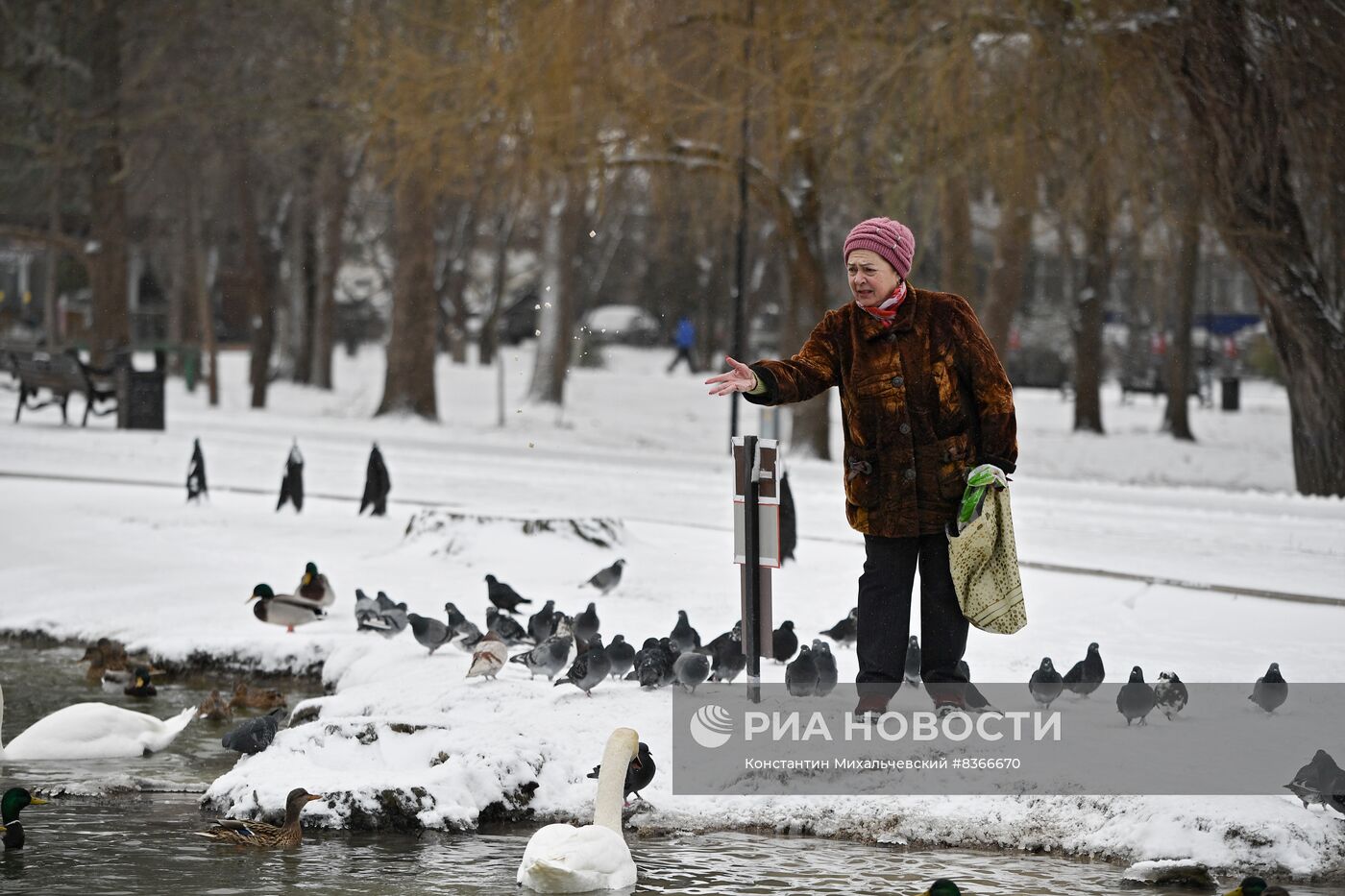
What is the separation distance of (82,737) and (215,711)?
101 cm

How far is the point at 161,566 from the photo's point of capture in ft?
40.9

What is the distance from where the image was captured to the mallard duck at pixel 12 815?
6406mm

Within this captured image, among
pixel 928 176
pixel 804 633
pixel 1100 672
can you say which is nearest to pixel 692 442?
pixel 928 176

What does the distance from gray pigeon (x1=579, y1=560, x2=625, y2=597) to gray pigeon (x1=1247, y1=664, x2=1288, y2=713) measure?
4.44 meters

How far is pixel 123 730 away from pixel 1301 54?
1267 centimetres

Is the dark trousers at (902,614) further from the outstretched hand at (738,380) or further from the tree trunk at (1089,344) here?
the tree trunk at (1089,344)

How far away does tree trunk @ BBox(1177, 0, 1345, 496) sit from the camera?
16453mm

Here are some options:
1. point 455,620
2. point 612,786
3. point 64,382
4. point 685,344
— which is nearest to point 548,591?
point 455,620

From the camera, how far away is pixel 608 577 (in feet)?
35.0

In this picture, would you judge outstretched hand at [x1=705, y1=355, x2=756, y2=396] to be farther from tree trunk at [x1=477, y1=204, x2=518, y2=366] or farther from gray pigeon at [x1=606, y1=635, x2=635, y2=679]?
tree trunk at [x1=477, y1=204, x2=518, y2=366]

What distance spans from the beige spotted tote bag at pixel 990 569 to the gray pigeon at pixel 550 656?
222cm

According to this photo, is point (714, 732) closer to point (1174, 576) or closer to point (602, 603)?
point (602, 603)

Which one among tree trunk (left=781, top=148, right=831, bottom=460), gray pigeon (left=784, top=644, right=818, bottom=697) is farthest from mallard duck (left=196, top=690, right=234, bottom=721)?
tree trunk (left=781, top=148, right=831, bottom=460)

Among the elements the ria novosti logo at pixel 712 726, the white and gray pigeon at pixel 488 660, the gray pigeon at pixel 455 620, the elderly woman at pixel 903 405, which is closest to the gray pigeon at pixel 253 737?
the white and gray pigeon at pixel 488 660
